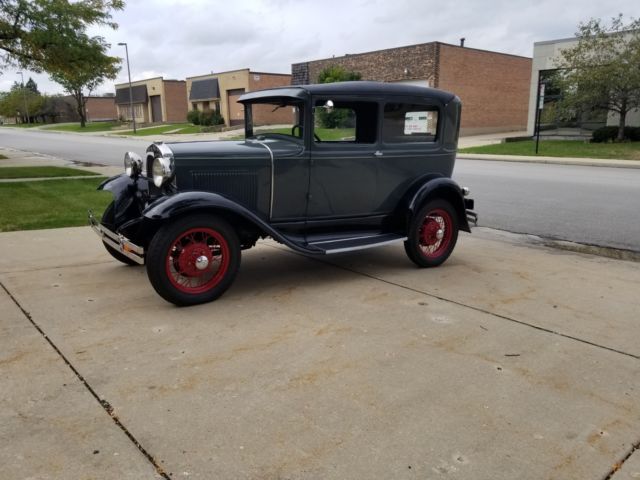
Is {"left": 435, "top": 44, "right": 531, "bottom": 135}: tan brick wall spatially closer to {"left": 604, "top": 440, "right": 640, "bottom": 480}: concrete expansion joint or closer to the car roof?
the car roof

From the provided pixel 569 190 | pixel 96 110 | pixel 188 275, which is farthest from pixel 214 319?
pixel 96 110

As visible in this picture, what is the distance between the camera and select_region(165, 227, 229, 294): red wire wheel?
4.32 meters

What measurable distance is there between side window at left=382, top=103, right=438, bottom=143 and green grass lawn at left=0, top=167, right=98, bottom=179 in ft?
34.0

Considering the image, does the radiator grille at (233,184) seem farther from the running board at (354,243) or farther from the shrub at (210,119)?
the shrub at (210,119)

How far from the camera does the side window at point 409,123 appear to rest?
5.40 meters

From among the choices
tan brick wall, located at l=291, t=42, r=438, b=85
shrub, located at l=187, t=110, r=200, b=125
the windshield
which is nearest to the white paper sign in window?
the windshield

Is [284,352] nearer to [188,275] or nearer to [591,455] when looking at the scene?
[188,275]

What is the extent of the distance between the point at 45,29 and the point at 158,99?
51184 millimetres

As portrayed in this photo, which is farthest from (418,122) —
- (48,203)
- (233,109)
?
(233,109)

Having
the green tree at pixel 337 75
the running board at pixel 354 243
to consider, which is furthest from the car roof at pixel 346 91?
the green tree at pixel 337 75

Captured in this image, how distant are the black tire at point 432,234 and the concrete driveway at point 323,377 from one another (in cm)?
36

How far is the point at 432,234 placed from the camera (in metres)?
5.74

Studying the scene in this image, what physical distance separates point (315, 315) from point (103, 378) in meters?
1.67

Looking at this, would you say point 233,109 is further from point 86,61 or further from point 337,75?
point 86,61
